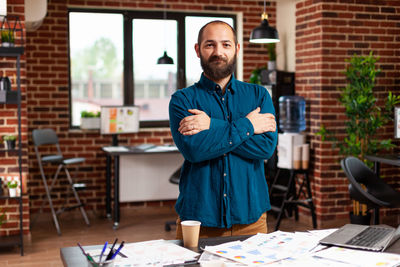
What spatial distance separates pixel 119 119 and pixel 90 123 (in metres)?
0.34

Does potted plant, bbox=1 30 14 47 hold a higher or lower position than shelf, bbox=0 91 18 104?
higher

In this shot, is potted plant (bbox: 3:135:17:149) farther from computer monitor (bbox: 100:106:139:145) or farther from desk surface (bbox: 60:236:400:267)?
desk surface (bbox: 60:236:400:267)

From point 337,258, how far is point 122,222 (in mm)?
4637

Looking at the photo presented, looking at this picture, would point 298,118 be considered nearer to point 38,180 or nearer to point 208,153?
point 38,180

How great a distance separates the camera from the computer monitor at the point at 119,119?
20.5 feet

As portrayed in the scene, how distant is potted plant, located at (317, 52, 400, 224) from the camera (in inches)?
209

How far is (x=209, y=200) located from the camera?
2.25 meters

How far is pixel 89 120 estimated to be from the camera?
20.8 feet

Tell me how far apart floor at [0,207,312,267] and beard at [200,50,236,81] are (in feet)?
9.29

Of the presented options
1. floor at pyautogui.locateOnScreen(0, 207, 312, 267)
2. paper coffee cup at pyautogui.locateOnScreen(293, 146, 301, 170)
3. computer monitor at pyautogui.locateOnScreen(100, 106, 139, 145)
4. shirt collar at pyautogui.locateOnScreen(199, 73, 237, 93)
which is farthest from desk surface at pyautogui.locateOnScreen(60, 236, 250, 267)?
computer monitor at pyautogui.locateOnScreen(100, 106, 139, 145)

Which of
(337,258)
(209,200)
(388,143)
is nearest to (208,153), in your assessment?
(209,200)

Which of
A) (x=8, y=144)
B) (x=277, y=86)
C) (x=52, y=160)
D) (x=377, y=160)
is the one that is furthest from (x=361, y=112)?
(x=8, y=144)

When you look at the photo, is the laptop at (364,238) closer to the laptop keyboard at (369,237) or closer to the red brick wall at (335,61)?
the laptop keyboard at (369,237)

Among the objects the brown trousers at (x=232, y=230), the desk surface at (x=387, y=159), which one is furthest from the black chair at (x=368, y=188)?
the brown trousers at (x=232, y=230)
